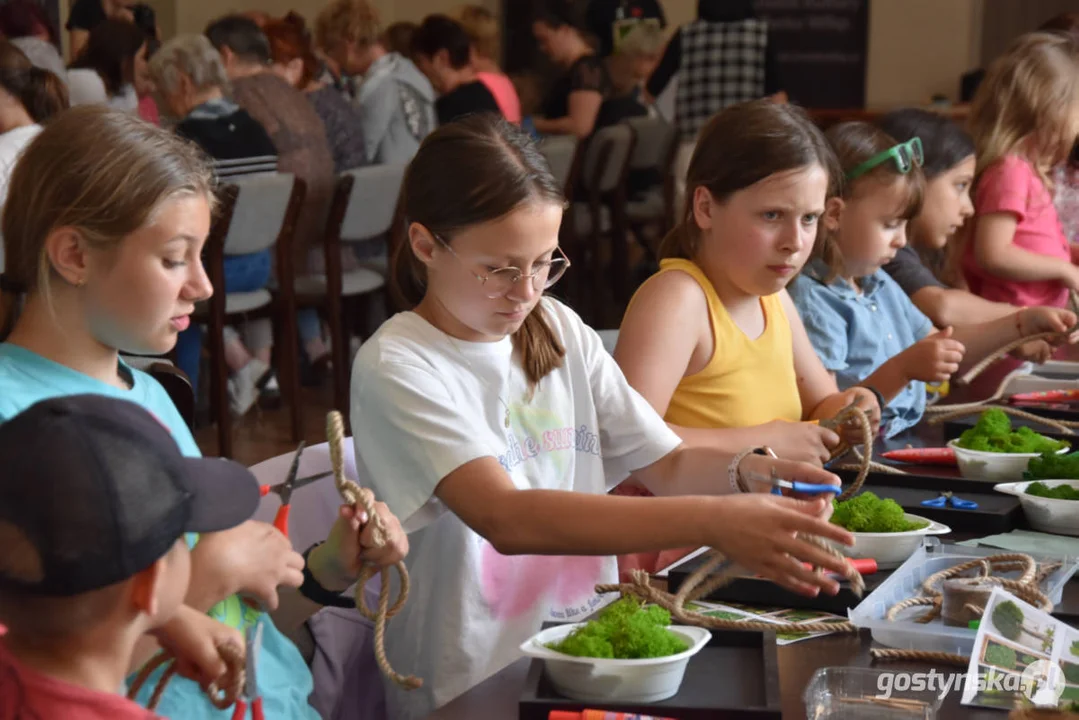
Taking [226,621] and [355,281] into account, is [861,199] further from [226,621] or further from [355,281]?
[355,281]

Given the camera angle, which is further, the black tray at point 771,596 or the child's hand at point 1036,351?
the child's hand at point 1036,351

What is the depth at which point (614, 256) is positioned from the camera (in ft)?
25.7

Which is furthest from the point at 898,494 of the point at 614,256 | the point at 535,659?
the point at 614,256

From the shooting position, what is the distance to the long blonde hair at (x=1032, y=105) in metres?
3.61

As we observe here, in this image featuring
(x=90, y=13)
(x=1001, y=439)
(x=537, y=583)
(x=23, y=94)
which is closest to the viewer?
(x=537, y=583)

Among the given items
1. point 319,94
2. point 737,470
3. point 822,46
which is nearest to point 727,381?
point 737,470

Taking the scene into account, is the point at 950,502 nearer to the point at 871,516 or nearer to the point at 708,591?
the point at 871,516

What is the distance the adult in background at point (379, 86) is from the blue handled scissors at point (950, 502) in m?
4.11

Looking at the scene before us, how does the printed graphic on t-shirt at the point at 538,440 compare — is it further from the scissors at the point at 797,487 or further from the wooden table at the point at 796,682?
the wooden table at the point at 796,682

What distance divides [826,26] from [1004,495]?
28.7ft

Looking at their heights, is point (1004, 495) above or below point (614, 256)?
above

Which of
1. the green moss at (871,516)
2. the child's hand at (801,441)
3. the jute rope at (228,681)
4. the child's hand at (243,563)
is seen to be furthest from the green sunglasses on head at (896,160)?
the jute rope at (228,681)

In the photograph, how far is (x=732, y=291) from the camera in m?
2.34

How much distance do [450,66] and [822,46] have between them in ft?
15.5
